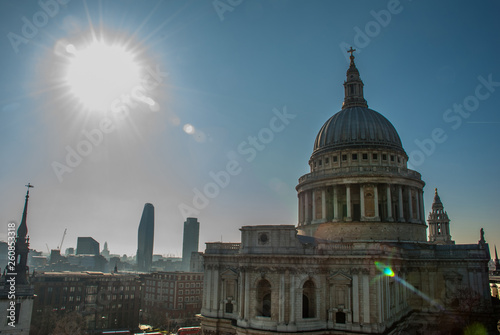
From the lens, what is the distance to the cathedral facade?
41.1m

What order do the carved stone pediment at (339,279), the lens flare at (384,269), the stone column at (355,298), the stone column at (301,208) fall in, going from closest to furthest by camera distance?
the stone column at (355,298)
the lens flare at (384,269)
the carved stone pediment at (339,279)
the stone column at (301,208)

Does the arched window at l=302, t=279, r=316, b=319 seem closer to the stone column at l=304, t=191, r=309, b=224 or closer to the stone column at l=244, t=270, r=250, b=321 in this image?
the stone column at l=244, t=270, r=250, b=321

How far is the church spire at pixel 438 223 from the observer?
94.6m

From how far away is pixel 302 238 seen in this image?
48969 millimetres

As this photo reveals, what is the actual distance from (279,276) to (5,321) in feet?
112

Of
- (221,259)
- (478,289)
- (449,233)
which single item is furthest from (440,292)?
(449,233)

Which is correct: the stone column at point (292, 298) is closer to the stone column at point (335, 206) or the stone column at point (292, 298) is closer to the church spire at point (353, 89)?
the stone column at point (335, 206)

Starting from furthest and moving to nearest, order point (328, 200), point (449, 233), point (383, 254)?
point (449, 233) < point (328, 200) < point (383, 254)

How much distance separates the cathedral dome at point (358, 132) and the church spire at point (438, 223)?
4187 centimetres

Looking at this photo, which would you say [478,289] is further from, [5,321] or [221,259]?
[5,321]

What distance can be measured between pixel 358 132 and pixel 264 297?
30.5 metres

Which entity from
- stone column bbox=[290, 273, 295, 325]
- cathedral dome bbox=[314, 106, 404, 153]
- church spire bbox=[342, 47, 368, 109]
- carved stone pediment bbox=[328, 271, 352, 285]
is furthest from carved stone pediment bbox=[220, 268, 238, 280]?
church spire bbox=[342, 47, 368, 109]

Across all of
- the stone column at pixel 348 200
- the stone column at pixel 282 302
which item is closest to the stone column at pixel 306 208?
the stone column at pixel 348 200

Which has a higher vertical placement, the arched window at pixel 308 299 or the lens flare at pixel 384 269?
the lens flare at pixel 384 269
